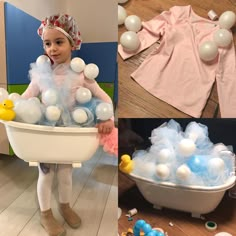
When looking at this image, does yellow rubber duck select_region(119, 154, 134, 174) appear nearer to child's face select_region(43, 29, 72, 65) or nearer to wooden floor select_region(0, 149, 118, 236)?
wooden floor select_region(0, 149, 118, 236)

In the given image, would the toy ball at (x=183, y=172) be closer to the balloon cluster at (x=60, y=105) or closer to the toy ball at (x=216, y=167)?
the toy ball at (x=216, y=167)

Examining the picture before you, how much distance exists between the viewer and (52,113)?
0.58 metres

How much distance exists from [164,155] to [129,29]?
1.07 ft

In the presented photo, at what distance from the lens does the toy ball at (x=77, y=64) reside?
611 millimetres

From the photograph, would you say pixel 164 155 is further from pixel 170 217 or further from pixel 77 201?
pixel 77 201

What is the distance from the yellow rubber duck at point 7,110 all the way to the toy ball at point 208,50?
46cm

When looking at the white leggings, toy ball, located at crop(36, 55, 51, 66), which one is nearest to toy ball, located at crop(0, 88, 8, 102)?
toy ball, located at crop(36, 55, 51, 66)

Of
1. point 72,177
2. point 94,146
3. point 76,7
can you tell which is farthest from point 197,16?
point 72,177

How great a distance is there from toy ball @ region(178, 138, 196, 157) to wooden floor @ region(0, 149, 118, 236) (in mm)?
184

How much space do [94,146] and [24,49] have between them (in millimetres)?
302

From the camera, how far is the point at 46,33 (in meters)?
0.60

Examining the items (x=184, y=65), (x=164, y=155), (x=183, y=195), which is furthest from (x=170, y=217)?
(x=184, y=65)

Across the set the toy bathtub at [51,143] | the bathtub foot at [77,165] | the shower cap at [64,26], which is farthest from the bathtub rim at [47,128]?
the shower cap at [64,26]

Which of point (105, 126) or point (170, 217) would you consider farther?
point (170, 217)
